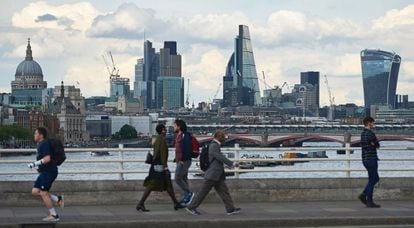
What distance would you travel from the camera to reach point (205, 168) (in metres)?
19.6

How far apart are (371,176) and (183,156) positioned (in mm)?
3765

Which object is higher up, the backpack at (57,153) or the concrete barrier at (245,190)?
the backpack at (57,153)

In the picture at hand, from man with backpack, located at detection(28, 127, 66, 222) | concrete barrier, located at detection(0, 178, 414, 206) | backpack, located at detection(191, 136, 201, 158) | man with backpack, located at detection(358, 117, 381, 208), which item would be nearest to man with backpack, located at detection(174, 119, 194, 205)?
backpack, located at detection(191, 136, 201, 158)

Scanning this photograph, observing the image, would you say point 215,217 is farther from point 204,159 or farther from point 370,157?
point 370,157

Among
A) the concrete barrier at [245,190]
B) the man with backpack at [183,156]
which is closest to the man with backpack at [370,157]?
the concrete barrier at [245,190]

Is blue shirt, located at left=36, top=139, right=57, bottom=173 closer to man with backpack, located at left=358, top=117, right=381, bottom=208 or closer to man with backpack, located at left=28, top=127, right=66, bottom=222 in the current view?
man with backpack, located at left=28, top=127, right=66, bottom=222

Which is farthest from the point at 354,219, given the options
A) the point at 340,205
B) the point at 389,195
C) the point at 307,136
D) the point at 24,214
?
the point at 307,136

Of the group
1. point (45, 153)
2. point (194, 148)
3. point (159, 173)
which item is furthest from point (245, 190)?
point (45, 153)

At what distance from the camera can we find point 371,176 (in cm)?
2098

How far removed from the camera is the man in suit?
1942cm

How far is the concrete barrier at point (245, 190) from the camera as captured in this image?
824 inches

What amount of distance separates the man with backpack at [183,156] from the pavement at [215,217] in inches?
16.2

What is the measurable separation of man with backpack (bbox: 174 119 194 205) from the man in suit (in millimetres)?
930

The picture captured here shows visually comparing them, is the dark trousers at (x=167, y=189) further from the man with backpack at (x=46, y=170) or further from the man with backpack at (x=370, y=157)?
the man with backpack at (x=370, y=157)
